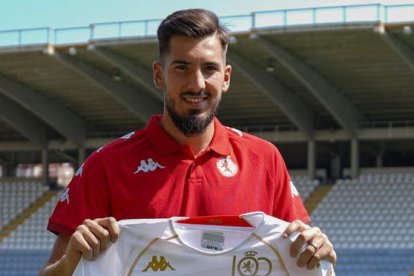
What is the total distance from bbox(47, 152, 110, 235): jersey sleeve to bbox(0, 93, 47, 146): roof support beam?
81.8 feet

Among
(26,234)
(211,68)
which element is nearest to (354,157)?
(26,234)

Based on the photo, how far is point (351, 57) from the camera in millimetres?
21250

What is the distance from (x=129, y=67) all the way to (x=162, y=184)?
20216mm

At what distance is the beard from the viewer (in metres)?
2.61

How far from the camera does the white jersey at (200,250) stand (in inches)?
104

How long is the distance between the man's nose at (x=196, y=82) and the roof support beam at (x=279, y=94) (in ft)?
62.4

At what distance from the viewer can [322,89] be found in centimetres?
2283

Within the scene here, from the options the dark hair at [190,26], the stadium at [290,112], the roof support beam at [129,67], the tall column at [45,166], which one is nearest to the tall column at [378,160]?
the stadium at [290,112]

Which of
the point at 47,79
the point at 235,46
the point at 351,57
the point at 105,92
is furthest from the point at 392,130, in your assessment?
the point at 47,79

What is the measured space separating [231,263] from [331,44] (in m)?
18.4

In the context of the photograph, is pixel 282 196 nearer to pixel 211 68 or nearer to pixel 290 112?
pixel 211 68

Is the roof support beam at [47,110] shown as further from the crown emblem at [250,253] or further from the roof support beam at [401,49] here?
the crown emblem at [250,253]

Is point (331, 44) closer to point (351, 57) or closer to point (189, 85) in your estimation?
point (351, 57)

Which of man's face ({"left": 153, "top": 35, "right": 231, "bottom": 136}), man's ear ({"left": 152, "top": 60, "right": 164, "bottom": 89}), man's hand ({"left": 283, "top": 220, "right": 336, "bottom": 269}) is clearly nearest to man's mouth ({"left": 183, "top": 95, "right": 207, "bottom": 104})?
man's face ({"left": 153, "top": 35, "right": 231, "bottom": 136})
